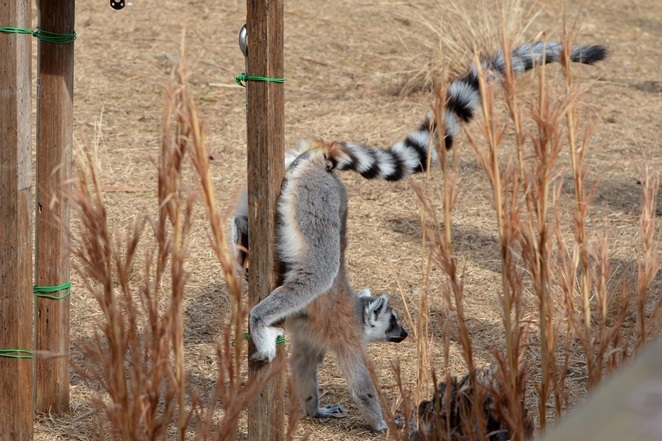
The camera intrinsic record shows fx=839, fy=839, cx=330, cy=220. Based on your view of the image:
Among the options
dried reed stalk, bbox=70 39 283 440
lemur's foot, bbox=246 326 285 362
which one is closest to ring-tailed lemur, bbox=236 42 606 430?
lemur's foot, bbox=246 326 285 362

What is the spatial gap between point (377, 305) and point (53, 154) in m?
1.67

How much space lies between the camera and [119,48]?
9.50 m

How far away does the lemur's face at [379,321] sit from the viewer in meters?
4.04

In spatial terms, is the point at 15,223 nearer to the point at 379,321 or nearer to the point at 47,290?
the point at 47,290

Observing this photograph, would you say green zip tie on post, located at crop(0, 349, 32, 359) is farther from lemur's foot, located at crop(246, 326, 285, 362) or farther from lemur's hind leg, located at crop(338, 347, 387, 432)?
lemur's hind leg, located at crop(338, 347, 387, 432)

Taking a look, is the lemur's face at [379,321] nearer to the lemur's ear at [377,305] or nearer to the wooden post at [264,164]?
the lemur's ear at [377,305]

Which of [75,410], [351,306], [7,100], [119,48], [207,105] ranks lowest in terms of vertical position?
[75,410]

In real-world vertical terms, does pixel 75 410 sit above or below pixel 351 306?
below

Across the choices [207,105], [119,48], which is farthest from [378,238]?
[119,48]

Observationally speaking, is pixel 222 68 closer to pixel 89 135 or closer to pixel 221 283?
pixel 89 135

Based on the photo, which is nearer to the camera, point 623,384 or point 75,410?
point 623,384

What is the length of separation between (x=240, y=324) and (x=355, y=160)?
74.7 inches

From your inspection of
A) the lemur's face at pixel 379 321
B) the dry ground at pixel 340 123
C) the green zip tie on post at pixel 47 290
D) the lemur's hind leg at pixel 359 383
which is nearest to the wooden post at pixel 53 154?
the green zip tie on post at pixel 47 290

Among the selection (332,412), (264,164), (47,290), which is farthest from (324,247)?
(47,290)
